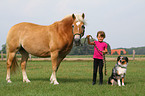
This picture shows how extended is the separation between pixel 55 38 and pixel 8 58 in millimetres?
2549

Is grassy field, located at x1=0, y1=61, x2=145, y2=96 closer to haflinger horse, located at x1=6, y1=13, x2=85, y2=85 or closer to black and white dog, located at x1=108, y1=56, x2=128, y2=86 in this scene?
black and white dog, located at x1=108, y1=56, x2=128, y2=86

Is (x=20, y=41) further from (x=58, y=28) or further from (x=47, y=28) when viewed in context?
(x=58, y=28)

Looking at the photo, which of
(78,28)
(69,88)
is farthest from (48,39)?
(69,88)

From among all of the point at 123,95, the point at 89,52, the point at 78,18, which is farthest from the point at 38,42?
the point at 89,52

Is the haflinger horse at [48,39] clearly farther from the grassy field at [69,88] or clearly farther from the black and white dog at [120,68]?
the black and white dog at [120,68]

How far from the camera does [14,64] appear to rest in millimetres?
8219

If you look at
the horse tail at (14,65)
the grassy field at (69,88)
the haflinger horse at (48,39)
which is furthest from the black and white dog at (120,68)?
the horse tail at (14,65)

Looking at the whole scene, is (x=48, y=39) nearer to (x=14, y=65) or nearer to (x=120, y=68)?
(x=14, y=65)

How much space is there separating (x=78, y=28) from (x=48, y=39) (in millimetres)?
1534

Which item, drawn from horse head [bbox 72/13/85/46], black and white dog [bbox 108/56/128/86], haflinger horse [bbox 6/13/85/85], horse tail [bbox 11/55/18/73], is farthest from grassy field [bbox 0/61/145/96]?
horse head [bbox 72/13/85/46]

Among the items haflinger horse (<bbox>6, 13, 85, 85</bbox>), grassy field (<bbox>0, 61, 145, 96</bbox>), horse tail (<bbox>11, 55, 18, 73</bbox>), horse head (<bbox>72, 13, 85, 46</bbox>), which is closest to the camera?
grassy field (<bbox>0, 61, 145, 96</bbox>)

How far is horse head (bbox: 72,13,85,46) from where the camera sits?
20.4 feet

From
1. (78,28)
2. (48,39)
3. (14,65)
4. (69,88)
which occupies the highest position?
(78,28)

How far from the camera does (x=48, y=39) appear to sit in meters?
7.23
